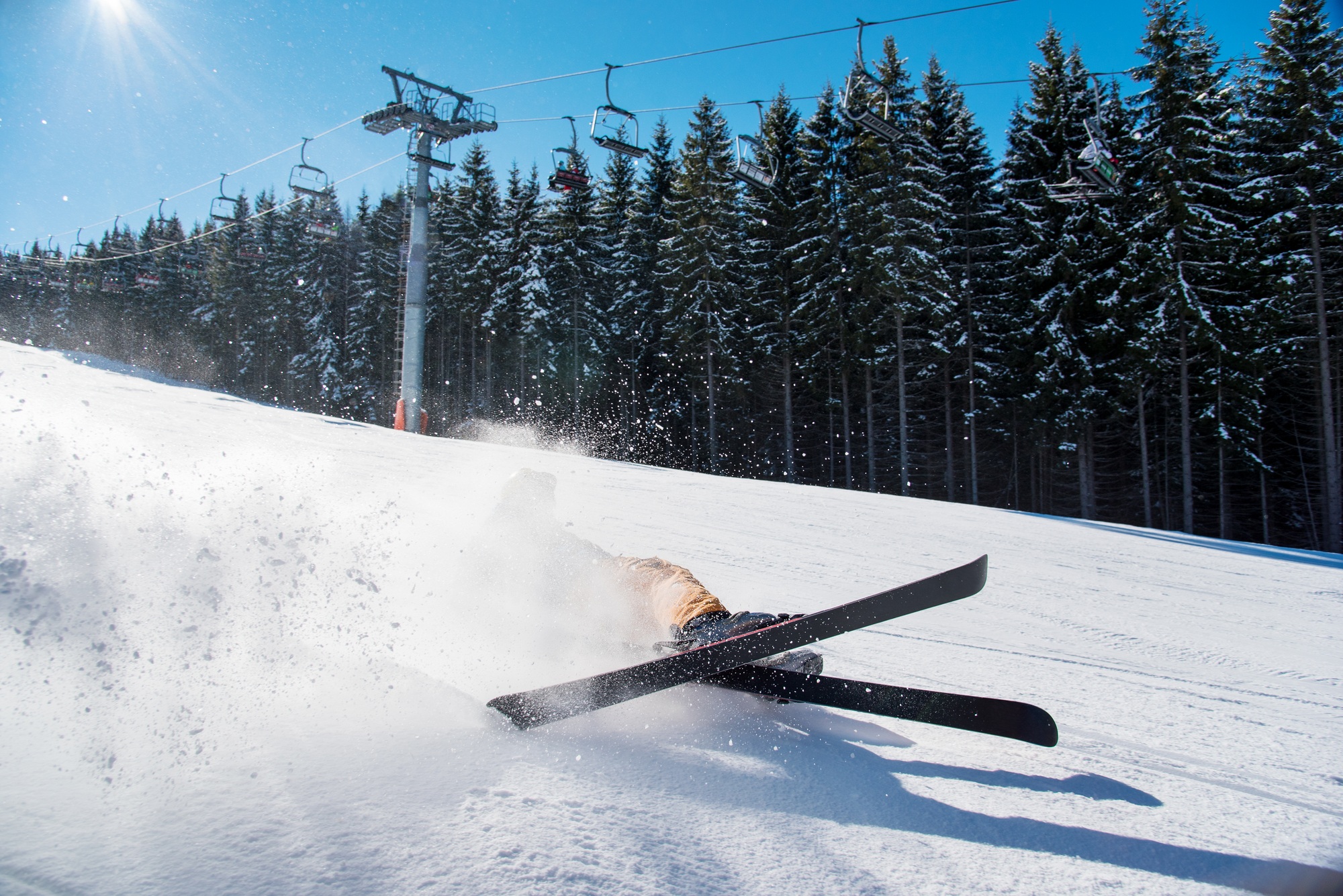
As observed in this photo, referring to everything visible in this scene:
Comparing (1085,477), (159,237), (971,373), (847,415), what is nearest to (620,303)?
(847,415)

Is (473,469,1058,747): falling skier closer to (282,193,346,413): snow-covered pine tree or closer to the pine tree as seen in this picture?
the pine tree

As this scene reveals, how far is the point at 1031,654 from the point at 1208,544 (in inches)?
319

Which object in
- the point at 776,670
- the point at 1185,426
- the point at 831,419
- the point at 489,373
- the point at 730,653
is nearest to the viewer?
the point at 730,653

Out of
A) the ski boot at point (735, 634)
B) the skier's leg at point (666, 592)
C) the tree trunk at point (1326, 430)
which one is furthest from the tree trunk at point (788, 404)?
the ski boot at point (735, 634)

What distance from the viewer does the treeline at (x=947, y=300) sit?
693 inches

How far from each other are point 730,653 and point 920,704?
0.72 meters

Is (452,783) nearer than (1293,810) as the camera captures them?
Yes

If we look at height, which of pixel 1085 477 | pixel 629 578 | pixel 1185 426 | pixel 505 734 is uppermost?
pixel 1185 426

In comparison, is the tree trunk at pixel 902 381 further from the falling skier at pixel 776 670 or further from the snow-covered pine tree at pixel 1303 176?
the falling skier at pixel 776 670

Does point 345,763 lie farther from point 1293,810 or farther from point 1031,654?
point 1031,654

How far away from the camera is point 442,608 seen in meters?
3.68

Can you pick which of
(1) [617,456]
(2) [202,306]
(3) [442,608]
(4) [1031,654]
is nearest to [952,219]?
(1) [617,456]

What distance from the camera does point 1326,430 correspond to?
15.9 metres

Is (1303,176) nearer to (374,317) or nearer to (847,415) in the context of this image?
(847,415)
